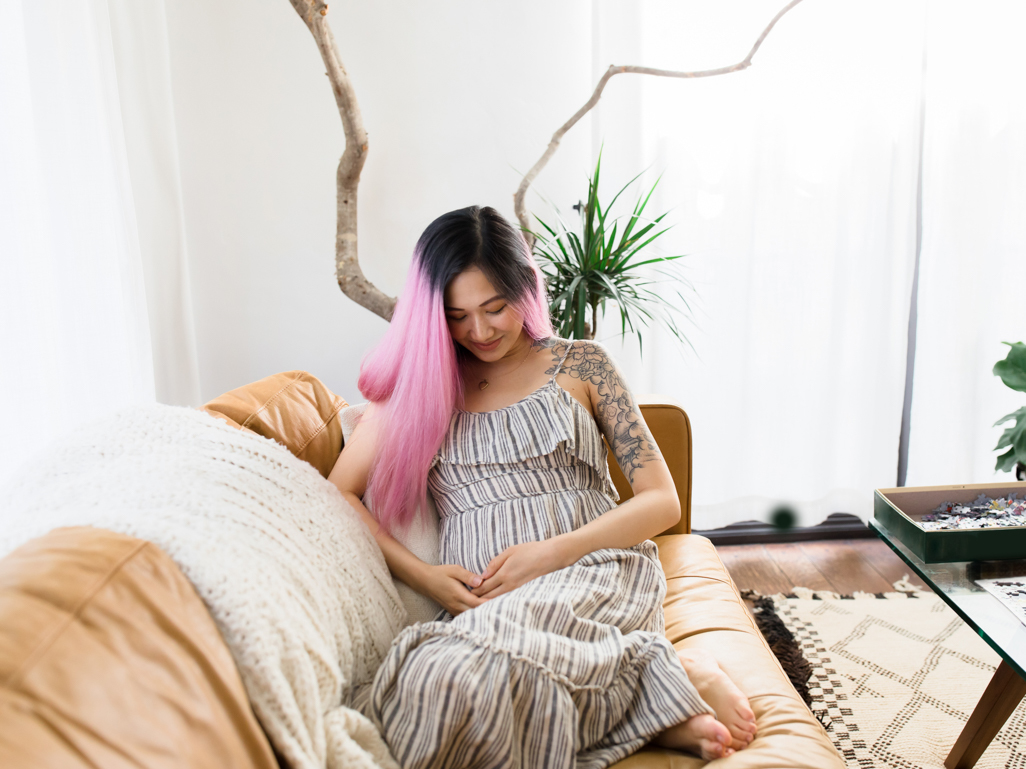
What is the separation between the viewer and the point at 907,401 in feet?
8.36

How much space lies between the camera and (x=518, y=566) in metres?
1.10

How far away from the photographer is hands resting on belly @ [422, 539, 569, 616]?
109 centimetres

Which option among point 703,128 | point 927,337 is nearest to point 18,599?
point 703,128

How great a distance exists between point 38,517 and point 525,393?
0.83 meters

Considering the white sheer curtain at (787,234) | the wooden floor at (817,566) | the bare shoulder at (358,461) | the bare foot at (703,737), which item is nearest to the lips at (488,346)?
the bare shoulder at (358,461)

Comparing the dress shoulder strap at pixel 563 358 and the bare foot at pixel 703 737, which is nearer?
the bare foot at pixel 703 737

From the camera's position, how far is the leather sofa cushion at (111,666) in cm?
48

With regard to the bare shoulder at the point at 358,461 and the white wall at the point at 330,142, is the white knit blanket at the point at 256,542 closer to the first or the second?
the bare shoulder at the point at 358,461

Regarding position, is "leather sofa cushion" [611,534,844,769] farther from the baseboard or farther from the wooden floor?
the baseboard

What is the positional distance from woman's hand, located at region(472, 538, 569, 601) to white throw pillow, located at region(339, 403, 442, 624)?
0.41ft

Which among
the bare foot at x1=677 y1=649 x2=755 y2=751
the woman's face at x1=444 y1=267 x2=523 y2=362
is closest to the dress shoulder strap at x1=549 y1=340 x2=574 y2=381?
the woman's face at x1=444 y1=267 x2=523 y2=362

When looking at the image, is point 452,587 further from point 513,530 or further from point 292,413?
point 292,413

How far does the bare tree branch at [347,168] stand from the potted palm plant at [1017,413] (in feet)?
5.78

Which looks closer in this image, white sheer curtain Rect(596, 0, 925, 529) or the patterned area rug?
the patterned area rug
